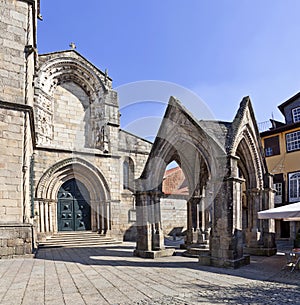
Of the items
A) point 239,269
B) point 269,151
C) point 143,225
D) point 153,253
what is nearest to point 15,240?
point 143,225

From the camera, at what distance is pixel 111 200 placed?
17.1 metres

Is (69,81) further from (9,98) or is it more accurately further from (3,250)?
(3,250)

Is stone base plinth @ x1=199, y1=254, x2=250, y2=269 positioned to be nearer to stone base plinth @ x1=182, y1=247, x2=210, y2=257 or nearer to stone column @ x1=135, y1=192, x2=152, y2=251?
stone base plinth @ x1=182, y1=247, x2=210, y2=257

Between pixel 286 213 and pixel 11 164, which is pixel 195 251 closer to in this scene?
pixel 286 213

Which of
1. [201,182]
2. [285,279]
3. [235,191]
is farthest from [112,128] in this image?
[285,279]

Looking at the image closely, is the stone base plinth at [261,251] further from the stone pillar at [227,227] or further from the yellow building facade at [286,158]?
the yellow building facade at [286,158]

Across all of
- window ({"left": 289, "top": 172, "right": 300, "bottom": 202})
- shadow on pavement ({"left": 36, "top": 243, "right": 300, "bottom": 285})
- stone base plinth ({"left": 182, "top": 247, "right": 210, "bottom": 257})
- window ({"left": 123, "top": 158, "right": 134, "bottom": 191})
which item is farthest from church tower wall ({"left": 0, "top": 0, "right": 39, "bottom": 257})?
window ({"left": 289, "top": 172, "right": 300, "bottom": 202})

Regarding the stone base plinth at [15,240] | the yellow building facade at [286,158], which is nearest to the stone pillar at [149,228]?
Result: the stone base plinth at [15,240]

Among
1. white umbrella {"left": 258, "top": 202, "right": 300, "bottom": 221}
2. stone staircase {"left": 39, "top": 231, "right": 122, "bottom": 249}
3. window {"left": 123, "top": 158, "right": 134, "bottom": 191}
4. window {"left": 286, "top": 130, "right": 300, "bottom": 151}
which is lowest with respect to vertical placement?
stone staircase {"left": 39, "top": 231, "right": 122, "bottom": 249}

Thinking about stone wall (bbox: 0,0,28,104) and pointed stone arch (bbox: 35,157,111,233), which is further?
pointed stone arch (bbox: 35,157,111,233)

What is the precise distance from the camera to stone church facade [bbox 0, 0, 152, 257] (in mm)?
13359

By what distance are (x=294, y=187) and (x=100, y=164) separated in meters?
13.1

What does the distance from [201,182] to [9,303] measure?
891cm

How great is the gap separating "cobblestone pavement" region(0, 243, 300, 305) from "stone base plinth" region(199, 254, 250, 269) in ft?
0.64
